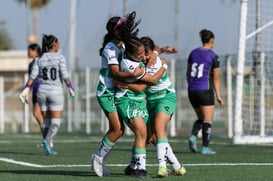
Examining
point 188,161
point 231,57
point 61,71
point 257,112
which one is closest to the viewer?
point 188,161

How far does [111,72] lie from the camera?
10.7 metres

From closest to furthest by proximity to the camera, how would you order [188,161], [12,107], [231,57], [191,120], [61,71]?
[188,161]
[61,71]
[231,57]
[191,120]
[12,107]

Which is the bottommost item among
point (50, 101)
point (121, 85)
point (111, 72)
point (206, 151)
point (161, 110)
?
point (206, 151)

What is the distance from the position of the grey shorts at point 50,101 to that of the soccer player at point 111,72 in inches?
183

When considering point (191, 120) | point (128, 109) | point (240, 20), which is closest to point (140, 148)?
point (128, 109)

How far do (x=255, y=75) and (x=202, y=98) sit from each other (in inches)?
204

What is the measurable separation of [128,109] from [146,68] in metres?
0.53

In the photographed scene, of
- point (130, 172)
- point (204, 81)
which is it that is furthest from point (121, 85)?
point (204, 81)

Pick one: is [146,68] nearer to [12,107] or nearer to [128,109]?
[128,109]

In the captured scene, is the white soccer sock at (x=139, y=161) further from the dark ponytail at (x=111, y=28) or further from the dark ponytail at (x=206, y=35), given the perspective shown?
the dark ponytail at (x=206, y=35)

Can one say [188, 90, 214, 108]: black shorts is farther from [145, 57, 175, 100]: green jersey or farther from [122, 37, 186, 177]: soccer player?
[145, 57, 175, 100]: green jersey

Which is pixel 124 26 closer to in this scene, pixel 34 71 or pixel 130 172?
pixel 130 172

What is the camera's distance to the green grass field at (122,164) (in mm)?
10578

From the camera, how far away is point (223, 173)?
10.8 m
